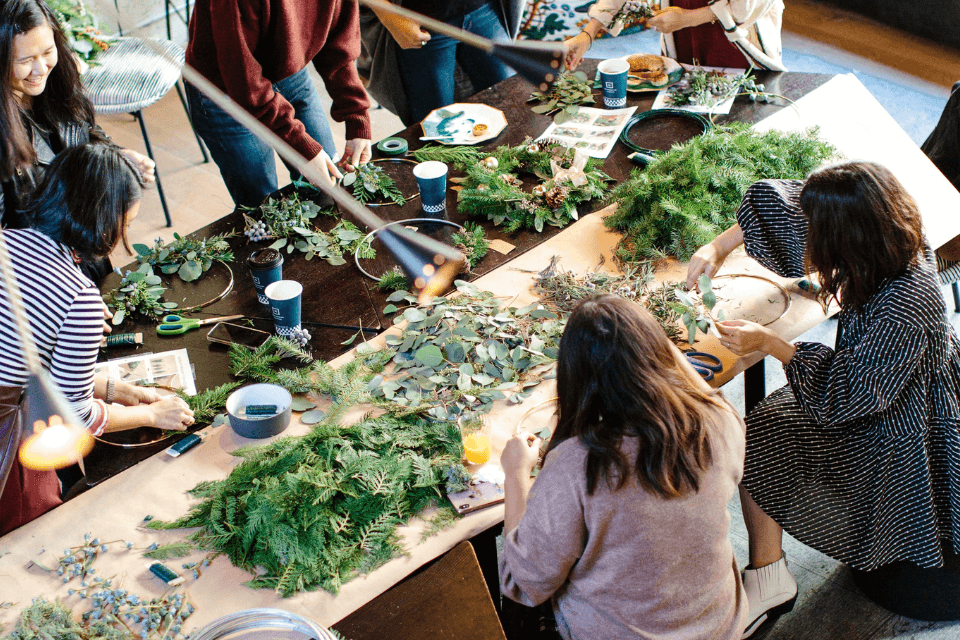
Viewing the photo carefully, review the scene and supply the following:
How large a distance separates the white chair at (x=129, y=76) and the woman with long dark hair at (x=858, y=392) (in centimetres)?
272

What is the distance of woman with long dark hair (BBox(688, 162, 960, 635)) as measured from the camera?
5.80 ft

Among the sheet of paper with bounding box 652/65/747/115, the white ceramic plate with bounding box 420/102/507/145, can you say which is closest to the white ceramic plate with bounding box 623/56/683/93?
the sheet of paper with bounding box 652/65/747/115

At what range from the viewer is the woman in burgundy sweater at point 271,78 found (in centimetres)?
232

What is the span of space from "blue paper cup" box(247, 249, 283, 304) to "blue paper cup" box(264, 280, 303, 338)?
65mm

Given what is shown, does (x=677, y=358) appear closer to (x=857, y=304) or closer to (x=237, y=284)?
(x=857, y=304)

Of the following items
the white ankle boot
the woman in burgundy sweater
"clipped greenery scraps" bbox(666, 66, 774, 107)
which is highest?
the woman in burgundy sweater

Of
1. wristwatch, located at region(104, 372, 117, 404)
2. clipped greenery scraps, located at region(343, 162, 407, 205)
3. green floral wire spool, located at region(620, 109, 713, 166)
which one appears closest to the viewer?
wristwatch, located at region(104, 372, 117, 404)

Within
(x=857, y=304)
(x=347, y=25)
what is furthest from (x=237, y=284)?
(x=857, y=304)

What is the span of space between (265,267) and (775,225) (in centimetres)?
135

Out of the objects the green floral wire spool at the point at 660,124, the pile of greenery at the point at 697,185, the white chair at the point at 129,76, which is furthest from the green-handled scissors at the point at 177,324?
the white chair at the point at 129,76

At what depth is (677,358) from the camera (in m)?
1.42

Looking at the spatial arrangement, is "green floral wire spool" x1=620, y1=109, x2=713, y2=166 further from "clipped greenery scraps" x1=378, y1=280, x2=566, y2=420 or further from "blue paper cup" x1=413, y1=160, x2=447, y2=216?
"clipped greenery scraps" x1=378, y1=280, x2=566, y2=420

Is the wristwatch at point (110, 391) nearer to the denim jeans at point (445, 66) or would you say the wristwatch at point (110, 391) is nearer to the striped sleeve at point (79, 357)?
the striped sleeve at point (79, 357)

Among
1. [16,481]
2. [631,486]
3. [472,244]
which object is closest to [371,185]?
[472,244]
